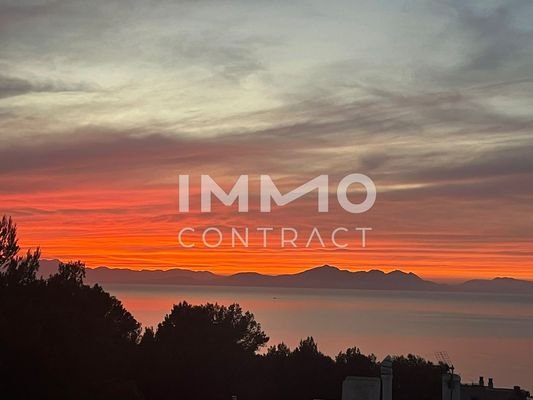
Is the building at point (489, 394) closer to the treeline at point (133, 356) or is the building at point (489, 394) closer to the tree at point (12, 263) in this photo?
the treeline at point (133, 356)

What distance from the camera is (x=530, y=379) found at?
59906mm

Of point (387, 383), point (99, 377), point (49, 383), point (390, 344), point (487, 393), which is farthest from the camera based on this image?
point (390, 344)

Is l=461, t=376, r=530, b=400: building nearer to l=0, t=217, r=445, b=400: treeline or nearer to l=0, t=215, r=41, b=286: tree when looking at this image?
l=0, t=217, r=445, b=400: treeline

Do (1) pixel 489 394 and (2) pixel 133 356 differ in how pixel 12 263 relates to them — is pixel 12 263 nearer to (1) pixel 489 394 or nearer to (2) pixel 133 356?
(2) pixel 133 356

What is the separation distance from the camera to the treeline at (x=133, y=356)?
15289 mm

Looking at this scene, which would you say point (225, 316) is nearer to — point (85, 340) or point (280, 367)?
point (280, 367)

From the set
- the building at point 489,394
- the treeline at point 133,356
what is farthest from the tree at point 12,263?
the building at point 489,394

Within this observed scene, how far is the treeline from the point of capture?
15.3m

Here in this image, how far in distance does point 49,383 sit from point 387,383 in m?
8.27

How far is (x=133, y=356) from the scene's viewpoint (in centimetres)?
2492

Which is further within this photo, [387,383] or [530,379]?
[530,379]

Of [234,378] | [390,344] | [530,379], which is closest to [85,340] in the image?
[234,378]

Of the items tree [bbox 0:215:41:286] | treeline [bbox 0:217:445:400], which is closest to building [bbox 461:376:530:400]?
treeline [bbox 0:217:445:400]

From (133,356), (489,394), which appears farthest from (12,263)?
(489,394)
